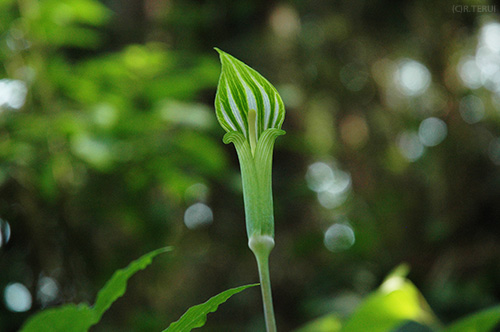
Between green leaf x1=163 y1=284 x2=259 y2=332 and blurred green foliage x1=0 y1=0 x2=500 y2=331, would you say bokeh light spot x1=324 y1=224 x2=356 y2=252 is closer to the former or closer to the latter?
blurred green foliage x1=0 y1=0 x2=500 y2=331

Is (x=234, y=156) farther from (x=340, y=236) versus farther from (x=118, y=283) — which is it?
(x=118, y=283)

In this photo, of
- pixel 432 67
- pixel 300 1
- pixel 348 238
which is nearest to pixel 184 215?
pixel 348 238

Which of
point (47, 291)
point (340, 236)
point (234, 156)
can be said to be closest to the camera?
point (47, 291)

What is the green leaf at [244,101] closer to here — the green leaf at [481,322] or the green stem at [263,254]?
the green stem at [263,254]

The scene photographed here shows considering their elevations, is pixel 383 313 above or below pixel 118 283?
below

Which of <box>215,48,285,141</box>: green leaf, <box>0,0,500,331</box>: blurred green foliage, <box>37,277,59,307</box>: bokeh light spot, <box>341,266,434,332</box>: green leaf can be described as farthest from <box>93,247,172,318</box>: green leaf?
<box>37,277,59,307</box>: bokeh light spot

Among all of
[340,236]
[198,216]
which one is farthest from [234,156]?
[340,236]

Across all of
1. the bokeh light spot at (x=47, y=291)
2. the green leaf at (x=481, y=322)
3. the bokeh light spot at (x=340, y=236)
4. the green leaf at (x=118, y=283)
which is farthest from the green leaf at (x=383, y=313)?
the bokeh light spot at (x=340, y=236)
